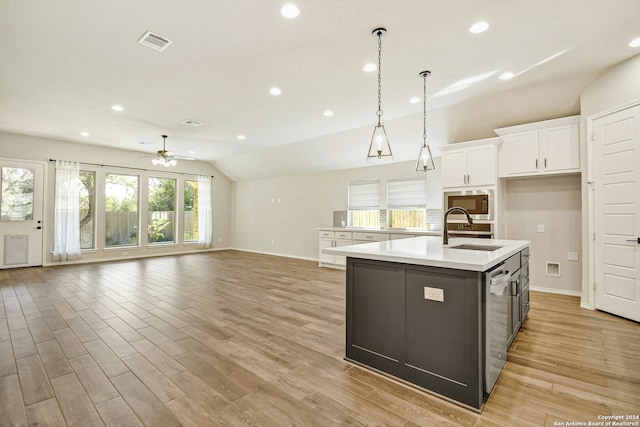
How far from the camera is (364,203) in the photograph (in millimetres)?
7586

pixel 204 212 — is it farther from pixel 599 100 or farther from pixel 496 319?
pixel 599 100

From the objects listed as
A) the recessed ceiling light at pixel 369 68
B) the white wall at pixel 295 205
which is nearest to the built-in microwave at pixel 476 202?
the white wall at pixel 295 205

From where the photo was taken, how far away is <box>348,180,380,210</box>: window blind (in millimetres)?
7363

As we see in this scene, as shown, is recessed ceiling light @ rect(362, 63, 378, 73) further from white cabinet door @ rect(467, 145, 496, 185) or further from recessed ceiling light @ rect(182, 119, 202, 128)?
recessed ceiling light @ rect(182, 119, 202, 128)

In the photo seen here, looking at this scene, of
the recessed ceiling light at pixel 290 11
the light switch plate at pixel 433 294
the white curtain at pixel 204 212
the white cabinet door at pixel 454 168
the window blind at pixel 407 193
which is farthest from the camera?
the white curtain at pixel 204 212

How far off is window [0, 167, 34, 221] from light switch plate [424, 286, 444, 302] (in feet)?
29.3

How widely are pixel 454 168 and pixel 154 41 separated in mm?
4723

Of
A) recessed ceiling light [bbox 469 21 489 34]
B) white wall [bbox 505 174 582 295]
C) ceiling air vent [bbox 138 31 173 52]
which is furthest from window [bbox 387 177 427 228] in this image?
ceiling air vent [bbox 138 31 173 52]

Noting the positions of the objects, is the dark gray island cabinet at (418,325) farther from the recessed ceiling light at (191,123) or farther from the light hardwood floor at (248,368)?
the recessed ceiling light at (191,123)

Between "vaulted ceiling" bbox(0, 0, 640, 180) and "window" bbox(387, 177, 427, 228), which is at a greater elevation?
"vaulted ceiling" bbox(0, 0, 640, 180)

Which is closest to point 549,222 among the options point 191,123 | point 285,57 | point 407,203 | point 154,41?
point 407,203

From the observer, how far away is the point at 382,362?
2.29m

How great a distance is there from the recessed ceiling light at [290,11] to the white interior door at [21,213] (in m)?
7.74

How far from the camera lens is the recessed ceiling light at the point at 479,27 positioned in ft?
9.08
